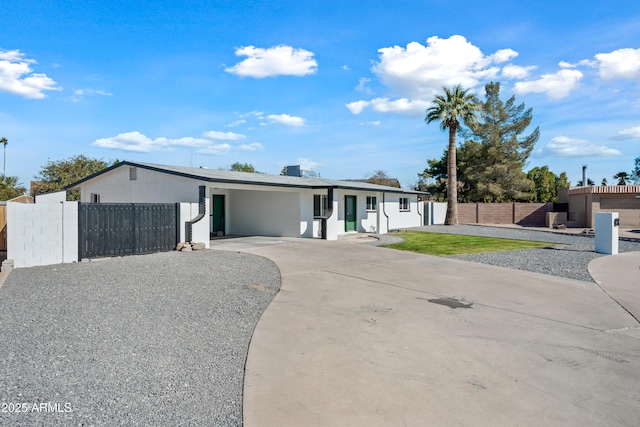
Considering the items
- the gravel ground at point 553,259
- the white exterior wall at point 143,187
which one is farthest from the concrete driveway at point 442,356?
the white exterior wall at point 143,187

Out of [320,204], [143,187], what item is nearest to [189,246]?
[143,187]

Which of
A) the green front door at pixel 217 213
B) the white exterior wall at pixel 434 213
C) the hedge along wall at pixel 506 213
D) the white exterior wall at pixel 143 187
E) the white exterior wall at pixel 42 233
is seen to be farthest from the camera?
the hedge along wall at pixel 506 213

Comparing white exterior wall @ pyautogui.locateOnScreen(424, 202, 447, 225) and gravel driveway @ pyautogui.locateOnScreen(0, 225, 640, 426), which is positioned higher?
white exterior wall @ pyautogui.locateOnScreen(424, 202, 447, 225)

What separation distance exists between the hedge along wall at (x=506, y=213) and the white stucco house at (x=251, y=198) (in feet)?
43.6

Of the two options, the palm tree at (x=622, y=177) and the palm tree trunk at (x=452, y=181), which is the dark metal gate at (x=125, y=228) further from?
the palm tree at (x=622, y=177)

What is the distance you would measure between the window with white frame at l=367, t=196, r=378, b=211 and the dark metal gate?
12643 mm

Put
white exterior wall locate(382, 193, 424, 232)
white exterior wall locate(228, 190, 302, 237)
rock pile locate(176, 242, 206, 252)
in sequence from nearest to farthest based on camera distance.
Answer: rock pile locate(176, 242, 206, 252), white exterior wall locate(228, 190, 302, 237), white exterior wall locate(382, 193, 424, 232)

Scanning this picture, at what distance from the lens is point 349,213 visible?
23.2m

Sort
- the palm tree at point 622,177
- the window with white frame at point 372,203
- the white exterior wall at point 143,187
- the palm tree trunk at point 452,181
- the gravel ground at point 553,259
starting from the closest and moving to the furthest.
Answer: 1. the gravel ground at point 553,259
2. the white exterior wall at point 143,187
3. the window with white frame at point 372,203
4. the palm tree trunk at point 452,181
5. the palm tree at point 622,177

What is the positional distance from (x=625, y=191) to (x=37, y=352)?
112 ft

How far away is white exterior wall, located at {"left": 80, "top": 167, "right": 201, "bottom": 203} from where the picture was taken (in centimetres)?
1688

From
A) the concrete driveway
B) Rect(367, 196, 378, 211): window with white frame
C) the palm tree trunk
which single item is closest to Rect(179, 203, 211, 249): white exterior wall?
the concrete driveway

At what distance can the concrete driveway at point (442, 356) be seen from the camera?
3.77m

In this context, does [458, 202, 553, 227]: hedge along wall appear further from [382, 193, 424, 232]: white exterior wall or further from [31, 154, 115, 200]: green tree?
[31, 154, 115, 200]: green tree
